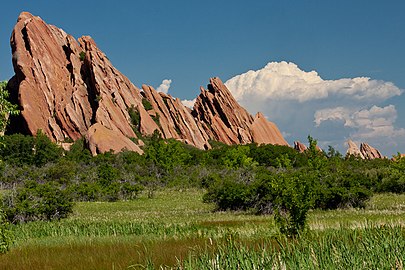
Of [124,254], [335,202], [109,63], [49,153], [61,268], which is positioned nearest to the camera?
[61,268]

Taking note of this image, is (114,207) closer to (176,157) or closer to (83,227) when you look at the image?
(83,227)

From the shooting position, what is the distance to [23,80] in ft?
471

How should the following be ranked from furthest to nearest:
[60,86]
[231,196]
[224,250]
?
[60,86] < [231,196] < [224,250]

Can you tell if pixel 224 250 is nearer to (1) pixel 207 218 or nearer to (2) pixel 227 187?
(1) pixel 207 218

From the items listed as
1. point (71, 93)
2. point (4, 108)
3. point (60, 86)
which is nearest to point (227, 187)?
point (4, 108)

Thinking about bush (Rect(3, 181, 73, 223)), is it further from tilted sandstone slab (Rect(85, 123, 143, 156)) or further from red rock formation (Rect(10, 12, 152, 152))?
red rock formation (Rect(10, 12, 152, 152))

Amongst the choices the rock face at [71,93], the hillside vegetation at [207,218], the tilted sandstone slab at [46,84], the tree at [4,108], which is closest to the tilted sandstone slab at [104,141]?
the rock face at [71,93]

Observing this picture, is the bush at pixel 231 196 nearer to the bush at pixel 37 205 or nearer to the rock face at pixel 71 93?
the bush at pixel 37 205

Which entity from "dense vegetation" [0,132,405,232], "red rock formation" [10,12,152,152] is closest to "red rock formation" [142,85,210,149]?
"red rock formation" [10,12,152,152]

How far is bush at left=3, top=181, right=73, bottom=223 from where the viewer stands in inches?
1150

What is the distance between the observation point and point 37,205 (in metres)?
30.2

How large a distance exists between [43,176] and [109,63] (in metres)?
114

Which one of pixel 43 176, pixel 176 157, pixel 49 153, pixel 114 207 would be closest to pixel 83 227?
pixel 114 207

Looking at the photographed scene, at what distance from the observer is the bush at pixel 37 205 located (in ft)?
95.8
